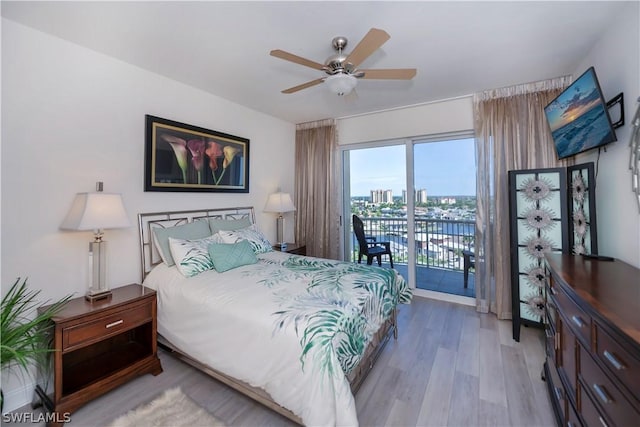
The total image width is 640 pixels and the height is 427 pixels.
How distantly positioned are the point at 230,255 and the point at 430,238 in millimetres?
2848

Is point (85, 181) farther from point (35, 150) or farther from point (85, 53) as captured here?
point (85, 53)

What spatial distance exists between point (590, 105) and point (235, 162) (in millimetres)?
3494

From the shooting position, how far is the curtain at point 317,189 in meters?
4.18

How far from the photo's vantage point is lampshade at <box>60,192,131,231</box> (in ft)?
6.22

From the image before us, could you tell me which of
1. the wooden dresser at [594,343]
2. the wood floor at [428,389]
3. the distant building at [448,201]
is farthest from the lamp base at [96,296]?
the distant building at [448,201]

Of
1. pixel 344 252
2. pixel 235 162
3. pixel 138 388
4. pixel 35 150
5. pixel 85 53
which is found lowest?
pixel 138 388

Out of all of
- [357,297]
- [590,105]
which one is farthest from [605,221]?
[357,297]

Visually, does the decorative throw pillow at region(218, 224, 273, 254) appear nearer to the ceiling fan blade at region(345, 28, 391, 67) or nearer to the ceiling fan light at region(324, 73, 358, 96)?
the ceiling fan light at region(324, 73, 358, 96)

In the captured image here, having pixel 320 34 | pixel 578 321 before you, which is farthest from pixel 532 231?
pixel 320 34

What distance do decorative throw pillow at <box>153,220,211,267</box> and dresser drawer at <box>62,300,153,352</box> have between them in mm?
496

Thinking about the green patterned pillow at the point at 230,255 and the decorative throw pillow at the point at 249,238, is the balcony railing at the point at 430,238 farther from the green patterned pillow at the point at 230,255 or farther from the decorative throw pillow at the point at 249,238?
the green patterned pillow at the point at 230,255

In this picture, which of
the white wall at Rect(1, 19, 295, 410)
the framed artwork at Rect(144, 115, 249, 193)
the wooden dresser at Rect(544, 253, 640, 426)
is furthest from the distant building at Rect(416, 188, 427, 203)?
the white wall at Rect(1, 19, 295, 410)

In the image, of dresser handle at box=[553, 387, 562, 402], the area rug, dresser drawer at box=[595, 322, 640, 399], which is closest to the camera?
dresser drawer at box=[595, 322, 640, 399]

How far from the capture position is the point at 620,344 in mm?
909
